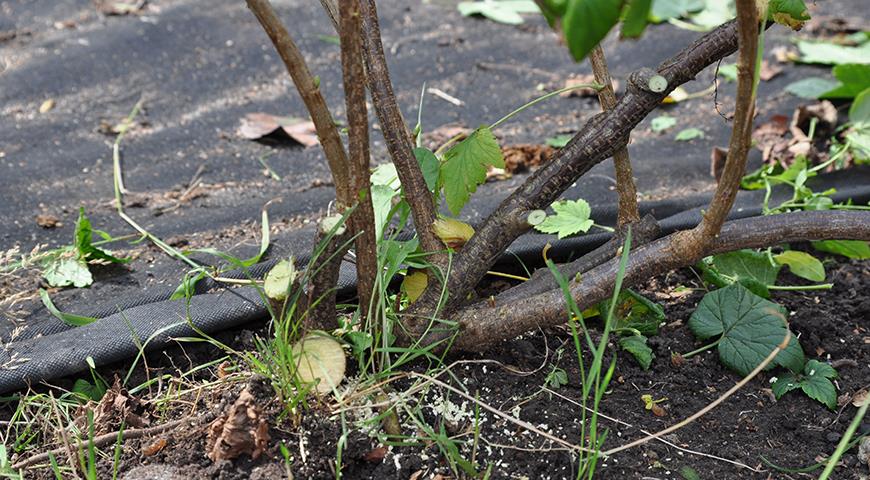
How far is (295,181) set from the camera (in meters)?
2.62

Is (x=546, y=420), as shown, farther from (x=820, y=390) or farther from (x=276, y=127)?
(x=276, y=127)

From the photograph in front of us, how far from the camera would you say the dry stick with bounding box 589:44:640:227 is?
5.25 feet

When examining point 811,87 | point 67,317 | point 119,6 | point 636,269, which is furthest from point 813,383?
point 119,6

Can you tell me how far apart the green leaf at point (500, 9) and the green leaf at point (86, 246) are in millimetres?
2283

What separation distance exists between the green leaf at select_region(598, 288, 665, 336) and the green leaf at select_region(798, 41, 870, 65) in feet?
6.49

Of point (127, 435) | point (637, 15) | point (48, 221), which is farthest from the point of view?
point (48, 221)

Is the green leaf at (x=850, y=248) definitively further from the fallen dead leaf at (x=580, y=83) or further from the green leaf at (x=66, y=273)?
the green leaf at (x=66, y=273)

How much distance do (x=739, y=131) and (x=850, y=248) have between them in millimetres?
975

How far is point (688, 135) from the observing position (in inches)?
114

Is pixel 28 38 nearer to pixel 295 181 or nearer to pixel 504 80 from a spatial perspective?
pixel 295 181

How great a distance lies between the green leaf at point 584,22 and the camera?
0.83 metres

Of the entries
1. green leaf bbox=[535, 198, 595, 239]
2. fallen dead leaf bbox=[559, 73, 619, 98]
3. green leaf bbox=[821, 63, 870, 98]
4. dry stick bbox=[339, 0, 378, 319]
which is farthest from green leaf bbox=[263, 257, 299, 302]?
green leaf bbox=[821, 63, 870, 98]

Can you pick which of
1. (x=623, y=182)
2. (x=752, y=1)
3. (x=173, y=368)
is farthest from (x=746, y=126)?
(x=173, y=368)

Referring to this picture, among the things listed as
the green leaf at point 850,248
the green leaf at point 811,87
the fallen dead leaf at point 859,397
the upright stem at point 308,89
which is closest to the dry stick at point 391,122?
the upright stem at point 308,89
